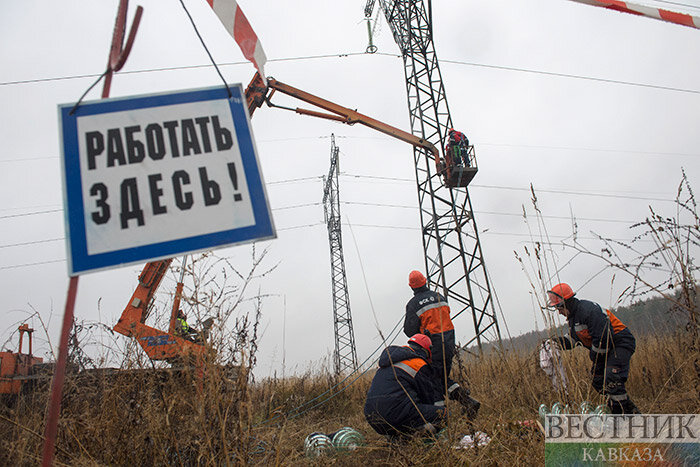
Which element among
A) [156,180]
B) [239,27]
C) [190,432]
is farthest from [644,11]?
[190,432]

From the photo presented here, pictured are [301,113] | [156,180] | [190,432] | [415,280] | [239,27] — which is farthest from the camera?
[301,113]

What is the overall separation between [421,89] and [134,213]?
11.2 m

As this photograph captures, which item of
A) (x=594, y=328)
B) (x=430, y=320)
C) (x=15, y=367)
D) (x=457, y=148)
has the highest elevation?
(x=457, y=148)

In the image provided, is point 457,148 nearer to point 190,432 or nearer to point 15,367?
point 190,432

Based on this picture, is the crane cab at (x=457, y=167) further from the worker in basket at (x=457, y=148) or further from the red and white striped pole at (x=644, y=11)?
the red and white striped pole at (x=644, y=11)

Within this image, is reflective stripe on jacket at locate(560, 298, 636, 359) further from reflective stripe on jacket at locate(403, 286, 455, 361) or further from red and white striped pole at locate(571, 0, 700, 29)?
red and white striped pole at locate(571, 0, 700, 29)

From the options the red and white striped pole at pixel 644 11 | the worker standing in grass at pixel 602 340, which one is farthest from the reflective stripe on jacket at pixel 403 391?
the red and white striped pole at pixel 644 11

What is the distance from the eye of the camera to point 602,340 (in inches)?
159

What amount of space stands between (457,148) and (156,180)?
10304mm

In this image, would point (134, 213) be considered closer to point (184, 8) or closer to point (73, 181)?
point (73, 181)

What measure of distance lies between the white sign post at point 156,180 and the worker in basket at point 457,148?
9806mm

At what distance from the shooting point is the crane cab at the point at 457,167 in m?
10.4

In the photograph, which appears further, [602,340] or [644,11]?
[602,340]

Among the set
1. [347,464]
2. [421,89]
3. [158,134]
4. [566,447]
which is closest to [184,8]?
[158,134]
